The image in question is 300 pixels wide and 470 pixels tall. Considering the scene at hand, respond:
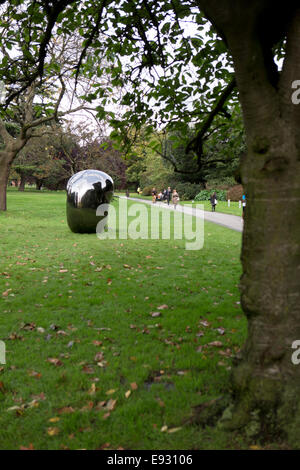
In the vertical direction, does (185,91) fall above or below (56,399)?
above

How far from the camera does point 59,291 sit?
24.0ft

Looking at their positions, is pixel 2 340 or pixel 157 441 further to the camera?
pixel 2 340

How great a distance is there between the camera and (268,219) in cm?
301

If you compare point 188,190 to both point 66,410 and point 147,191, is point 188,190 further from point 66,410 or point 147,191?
point 66,410

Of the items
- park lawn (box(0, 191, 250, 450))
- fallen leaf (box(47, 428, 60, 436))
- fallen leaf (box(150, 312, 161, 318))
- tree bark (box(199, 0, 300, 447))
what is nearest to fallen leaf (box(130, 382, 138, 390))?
park lawn (box(0, 191, 250, 450))

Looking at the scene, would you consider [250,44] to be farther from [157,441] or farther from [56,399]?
[56,399]

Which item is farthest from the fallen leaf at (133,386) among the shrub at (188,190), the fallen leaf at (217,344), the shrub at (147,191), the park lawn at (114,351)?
the shrub at (147,191)

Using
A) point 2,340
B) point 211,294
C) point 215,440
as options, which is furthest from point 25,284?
point 215,440

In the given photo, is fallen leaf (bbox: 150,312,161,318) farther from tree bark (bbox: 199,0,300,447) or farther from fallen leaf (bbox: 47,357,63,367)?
tree bark (bbox: 199,0,300,447)

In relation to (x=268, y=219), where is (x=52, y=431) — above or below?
below

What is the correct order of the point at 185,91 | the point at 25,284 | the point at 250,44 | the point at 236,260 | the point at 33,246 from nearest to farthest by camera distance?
the point at 250,44
the point at 185,91
the point at 25,284
the point at 236,260
the point at 33,246

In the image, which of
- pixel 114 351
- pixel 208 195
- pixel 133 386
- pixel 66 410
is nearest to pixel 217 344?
pixel 114 351

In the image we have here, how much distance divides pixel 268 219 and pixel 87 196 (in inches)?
491

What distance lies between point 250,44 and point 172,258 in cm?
845
